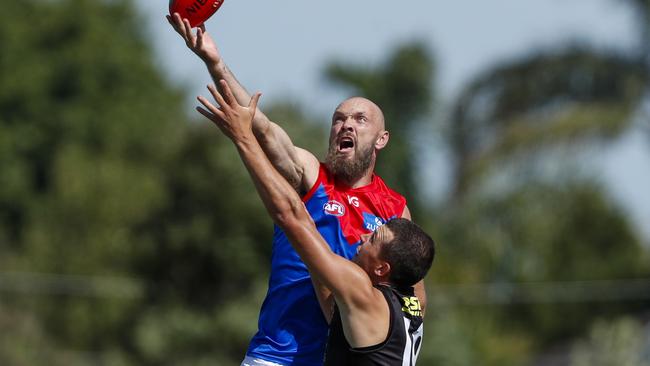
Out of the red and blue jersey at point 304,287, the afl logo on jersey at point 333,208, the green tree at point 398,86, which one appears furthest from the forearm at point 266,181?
the green tree at point 398,86

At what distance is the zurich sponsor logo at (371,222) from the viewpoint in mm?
9711

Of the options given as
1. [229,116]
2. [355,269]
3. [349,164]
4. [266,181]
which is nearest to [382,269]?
[355,269]

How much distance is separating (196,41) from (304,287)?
5.80 feet

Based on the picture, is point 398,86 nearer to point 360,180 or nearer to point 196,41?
point 360,180

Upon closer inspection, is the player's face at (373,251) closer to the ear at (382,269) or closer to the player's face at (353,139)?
the ear at (382,269)

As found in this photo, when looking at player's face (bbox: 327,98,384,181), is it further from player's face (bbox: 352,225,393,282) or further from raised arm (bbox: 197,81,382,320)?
raised arm (bbox: 197,81,382,320)

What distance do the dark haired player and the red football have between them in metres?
1.02

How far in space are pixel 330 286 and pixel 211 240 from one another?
29701mm

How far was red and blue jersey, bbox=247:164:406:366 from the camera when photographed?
9.50 m

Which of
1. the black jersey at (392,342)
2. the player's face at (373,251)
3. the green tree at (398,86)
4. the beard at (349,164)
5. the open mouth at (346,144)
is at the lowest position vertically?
the black jersey at (392,342)

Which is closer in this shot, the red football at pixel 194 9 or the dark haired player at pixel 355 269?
the dark haired player at pixel 355 269

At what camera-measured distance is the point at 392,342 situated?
8641 millimetres

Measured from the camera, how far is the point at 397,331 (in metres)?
8.66

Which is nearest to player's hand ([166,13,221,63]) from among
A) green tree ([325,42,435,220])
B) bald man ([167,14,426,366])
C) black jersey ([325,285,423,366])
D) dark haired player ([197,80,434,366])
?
bald man ([167,14,426,366])
